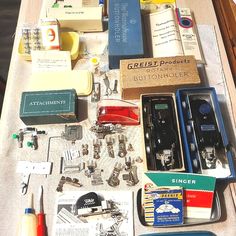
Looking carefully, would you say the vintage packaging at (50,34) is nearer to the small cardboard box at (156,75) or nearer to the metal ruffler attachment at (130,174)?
the small cardboard box at (156,75)

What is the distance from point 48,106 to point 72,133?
109mm

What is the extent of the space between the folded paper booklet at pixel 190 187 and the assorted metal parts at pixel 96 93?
0.35m

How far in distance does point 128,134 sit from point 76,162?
6.9 inches

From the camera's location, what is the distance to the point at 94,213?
0.77 metres

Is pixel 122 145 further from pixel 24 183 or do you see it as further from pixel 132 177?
pixel 24 183

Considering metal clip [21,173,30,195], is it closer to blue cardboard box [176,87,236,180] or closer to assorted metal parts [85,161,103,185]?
assorted metal parts [85,161,103,185]

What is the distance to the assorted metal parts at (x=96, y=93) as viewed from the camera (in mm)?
990

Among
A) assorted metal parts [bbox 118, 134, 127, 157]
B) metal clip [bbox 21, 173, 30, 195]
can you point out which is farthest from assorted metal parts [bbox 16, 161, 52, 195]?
assorted metal parts [bbox 118, 134, 127, 157]

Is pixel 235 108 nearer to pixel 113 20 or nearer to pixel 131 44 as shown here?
pixel 131 44

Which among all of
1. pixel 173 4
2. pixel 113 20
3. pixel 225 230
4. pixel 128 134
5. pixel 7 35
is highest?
pixel 7 35

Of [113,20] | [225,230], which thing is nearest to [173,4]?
[113,20]

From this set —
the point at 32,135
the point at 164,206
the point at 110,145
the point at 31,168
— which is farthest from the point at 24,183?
the point at 164,206

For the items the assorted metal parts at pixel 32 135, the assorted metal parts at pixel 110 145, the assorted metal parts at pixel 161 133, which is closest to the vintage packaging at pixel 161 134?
Answer: the assorted metal parts at pixel 161 133

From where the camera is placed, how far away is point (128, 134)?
3.03 feet
